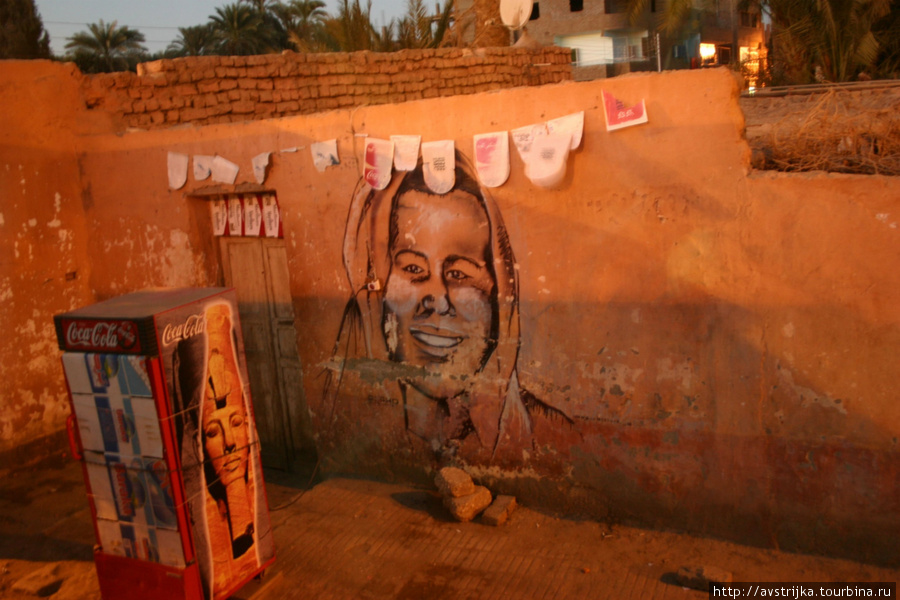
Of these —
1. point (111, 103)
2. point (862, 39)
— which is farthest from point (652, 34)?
point (111, 103)

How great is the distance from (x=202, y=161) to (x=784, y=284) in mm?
4124

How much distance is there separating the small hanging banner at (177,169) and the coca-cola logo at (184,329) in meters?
2.38

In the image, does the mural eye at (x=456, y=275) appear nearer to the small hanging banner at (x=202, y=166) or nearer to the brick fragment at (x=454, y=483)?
the brick fragment at (x=454, y=483)

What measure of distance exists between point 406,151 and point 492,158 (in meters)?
0.62

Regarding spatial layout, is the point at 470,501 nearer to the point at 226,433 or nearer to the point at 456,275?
the point at 456,275

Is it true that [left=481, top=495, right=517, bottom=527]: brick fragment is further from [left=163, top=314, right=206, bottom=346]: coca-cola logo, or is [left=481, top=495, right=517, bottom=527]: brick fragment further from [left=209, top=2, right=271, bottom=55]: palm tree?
[left=209, top=2, right=271, bottom=55]: palm tree

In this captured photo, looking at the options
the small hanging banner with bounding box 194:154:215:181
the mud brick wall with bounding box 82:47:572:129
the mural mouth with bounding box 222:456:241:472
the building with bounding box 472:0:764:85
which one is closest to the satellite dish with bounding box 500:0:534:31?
the mud brick wall with bounding box 82:47:572:129

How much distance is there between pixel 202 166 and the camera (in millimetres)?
5375

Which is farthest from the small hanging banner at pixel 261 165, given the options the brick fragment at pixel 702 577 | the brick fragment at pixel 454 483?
the brick fragment at pixel 702 577

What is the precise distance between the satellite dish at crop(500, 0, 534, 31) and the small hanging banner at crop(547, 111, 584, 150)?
148 inches

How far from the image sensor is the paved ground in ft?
11.9

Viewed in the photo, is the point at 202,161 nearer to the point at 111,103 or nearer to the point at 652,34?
the point at 111,103

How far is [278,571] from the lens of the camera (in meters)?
4.01

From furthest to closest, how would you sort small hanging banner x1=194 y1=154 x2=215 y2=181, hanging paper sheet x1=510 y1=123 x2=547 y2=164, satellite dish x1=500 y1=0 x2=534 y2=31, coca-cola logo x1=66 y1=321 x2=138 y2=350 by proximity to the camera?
satellite dish x1=500 y1=0 x2=534 y2=31 → small hanging banner x1=194 y1=154 x2=215 y2=181 → hanging paper sheet x1=510 y1=123 x2=547 y2=164 → coca-cola logo x1=66 y1=321 x2=138 y2=350
